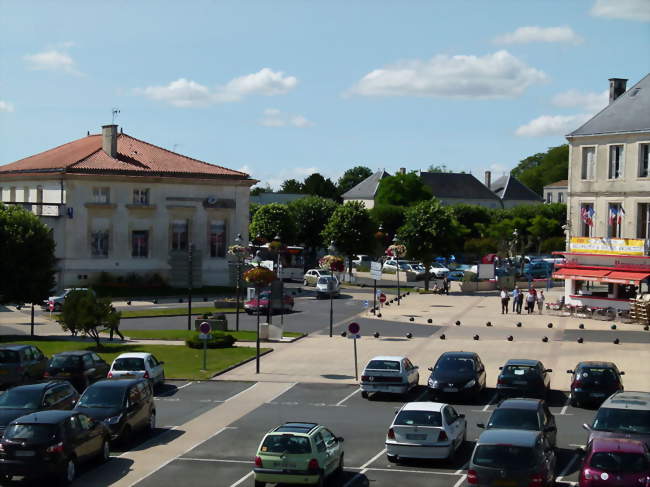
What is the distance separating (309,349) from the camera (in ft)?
149

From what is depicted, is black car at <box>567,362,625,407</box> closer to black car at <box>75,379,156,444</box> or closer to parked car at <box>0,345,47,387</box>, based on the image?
black car at <box>75,379,156,444</box>

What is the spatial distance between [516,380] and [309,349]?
14500mm

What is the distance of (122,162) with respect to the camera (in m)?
79.4

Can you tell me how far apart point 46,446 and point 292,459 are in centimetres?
557

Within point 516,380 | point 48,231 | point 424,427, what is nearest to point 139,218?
point 48,231

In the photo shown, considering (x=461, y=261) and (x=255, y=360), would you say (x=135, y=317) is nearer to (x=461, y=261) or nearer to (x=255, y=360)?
(x=255, y=360)

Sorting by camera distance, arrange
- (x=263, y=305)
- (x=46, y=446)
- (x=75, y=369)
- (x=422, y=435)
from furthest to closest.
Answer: (x=263, y=305) → (x=75, y=369) → (x=422, y=435) → (x=46, y=446)

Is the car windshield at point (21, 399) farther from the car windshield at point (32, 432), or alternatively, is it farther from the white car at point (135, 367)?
the white car at point (135, 367)

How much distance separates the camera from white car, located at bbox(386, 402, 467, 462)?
937 inches

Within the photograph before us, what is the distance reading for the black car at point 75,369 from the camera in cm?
3441

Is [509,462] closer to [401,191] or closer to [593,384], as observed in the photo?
[593,384]

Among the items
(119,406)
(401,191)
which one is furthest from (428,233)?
(119,406)

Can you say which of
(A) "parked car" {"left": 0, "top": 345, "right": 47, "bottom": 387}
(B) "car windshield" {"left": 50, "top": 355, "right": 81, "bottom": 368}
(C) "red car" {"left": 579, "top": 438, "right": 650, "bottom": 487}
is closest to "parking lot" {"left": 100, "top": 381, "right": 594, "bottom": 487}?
(C) "red car" {"left": 579, "top": 438, "right": 650, "bottom": 487}

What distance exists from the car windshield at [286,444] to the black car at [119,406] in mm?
5974
